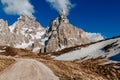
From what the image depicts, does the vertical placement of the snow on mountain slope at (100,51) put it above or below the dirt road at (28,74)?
above

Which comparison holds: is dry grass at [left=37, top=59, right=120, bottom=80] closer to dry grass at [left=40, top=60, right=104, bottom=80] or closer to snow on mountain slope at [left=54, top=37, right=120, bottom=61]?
dry grass at [left=40, top=60, right=104, bottom=80]

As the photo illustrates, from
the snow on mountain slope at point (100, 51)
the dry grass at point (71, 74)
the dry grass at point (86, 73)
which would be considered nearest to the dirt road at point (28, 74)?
the dry grass at point (71, 74)

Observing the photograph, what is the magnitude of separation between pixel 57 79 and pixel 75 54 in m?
87.8

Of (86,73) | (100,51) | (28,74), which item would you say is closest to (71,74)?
(86,73)

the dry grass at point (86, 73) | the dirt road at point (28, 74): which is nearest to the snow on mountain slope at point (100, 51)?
the dry grass at point (86, 73)

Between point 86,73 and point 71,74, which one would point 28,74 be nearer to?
point 71,74

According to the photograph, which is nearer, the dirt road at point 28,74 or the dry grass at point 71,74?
the dirt road at point 28,74

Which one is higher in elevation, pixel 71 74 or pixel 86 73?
pixel 86 73

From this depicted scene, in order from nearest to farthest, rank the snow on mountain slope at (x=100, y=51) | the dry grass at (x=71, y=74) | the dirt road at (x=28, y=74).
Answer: the dirt road at (x=28, y=74) → the dry grass at (x=71, y=74) → the snow on mountain slope at (x=100, y=51)

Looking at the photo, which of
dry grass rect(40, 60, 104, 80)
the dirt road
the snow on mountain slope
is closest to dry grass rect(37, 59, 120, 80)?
dry grass rect(40, 60, 104, 80)

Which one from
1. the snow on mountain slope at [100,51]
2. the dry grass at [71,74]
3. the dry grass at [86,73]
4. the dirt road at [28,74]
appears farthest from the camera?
the snow on mountain slope at [100,51]

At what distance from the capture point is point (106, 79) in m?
37.8

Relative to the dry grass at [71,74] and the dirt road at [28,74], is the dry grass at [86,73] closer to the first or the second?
the dry grass at [71,74]

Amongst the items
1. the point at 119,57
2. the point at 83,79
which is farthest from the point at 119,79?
the point at 119,57
